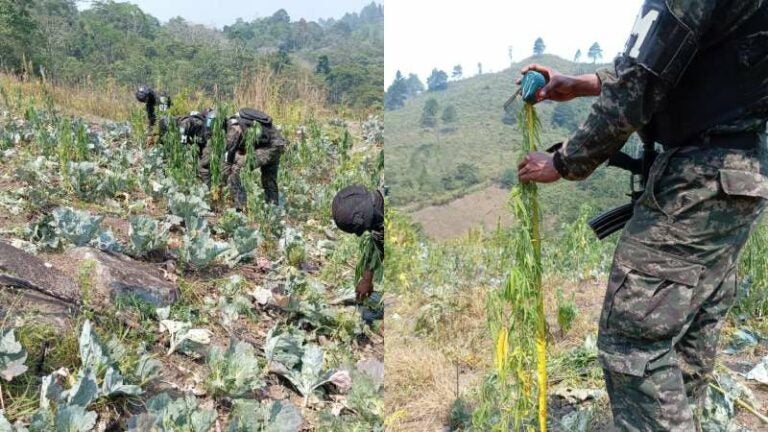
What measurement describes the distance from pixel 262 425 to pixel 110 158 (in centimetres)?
634

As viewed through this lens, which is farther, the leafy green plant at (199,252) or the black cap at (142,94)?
the black cap at (142,94)

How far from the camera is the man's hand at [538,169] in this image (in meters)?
1.81

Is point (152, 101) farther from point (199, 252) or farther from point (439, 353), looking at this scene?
point (439, 353)

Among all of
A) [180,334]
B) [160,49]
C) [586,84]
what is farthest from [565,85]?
[160,49]

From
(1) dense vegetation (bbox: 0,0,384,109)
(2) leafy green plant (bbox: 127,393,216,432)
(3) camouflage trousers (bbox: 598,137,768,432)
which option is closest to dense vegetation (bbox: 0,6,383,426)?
(2) leafy green plant (bbox: 127,393,216,432)

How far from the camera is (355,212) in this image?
3035 millimetres

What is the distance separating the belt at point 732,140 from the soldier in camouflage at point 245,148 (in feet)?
18.0

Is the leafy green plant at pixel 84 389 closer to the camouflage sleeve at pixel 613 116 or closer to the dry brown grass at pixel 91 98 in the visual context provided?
the camouflage sleeve at pixel 613 116

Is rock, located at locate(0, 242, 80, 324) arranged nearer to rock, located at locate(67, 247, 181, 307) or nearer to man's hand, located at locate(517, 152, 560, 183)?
rock, located at locate(67, 247, 181, 307)

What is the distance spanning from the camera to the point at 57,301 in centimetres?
298

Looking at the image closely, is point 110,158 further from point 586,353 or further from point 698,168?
point 698,168

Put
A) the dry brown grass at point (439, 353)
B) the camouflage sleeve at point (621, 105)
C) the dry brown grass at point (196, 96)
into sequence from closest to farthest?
1. the camouflage sleeve at point (621, 105)
2. the dry brown grass at point (439, 353)
3. the dry brown grass at point (196, 96)

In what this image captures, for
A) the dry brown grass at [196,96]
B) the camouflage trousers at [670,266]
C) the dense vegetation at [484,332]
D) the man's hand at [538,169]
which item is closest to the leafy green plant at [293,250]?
the dense vegetation at [484,332]

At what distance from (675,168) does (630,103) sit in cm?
25
